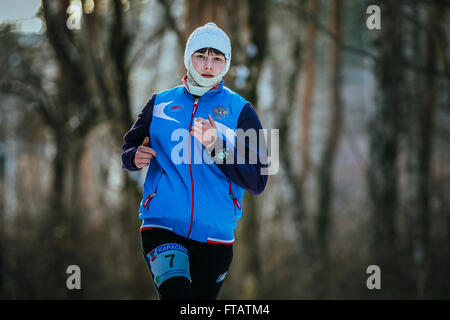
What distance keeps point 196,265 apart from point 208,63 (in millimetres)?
1153

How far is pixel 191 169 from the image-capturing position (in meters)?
3.67

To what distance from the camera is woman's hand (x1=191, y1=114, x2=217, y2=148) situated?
3521mm

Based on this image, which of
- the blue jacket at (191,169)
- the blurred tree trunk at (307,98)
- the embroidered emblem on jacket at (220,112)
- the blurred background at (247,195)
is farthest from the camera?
the blurred tree trunk at (307,98)

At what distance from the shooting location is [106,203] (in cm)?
1502

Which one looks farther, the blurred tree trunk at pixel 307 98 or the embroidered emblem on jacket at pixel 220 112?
the blurred tree trunk at pixel 307 98

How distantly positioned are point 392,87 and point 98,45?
5700 mm

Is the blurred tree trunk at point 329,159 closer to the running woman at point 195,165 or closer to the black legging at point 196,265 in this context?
the black legging at point 196,265

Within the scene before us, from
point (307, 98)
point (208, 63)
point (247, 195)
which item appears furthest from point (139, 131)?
point (307, 98)

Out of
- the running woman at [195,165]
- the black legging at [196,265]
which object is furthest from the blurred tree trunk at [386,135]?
the running woman at [195,165]

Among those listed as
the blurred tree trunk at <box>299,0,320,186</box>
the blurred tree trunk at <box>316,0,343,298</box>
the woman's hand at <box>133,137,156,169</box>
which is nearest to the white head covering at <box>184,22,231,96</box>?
the woman's hand at <box>133,137,156,169</box>

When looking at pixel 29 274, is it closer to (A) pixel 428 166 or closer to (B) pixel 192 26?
(B) pixel 192 26

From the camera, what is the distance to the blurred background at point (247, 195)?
1113 centimetres

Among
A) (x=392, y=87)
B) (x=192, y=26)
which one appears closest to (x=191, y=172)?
(x=192, y=26)

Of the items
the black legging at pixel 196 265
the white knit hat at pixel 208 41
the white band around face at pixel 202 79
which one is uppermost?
the white knit hat at pixel 208 41
